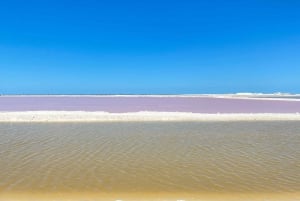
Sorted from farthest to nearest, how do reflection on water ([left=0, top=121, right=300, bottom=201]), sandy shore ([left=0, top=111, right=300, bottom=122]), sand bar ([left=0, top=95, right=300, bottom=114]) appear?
1. sand bar ([left=0, top=95, right=300, bottom=114])
2. sandy shore ([left=0, top=111, right=300, bottom=122])
3. reflection on water ([left=0, top=121, right=300, bottom=201])

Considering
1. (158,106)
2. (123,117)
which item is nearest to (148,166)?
(123,117)

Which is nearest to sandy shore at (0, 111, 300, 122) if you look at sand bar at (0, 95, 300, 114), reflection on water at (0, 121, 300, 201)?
sand bar at (0, 95, 300, 114)

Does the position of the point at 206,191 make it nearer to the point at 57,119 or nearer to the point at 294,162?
the point at 294,162

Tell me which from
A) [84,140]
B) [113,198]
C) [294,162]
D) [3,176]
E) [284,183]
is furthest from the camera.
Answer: [84,140]

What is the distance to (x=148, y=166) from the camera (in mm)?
8523

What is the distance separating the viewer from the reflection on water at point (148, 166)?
6391 millimetres

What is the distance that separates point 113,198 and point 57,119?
53.8 ft

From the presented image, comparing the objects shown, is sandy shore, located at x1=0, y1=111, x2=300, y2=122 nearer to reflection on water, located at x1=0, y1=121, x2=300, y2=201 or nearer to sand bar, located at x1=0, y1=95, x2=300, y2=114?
sand bar, located at x1=0, y1=95, x2=300, y2=114

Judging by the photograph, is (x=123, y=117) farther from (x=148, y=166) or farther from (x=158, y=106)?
(x=158, y=106)

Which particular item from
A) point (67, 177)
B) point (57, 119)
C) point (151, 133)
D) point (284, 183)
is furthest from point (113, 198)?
point (57, 119)

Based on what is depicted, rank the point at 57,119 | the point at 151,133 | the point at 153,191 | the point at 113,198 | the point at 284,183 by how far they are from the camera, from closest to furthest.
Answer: the point at 113,198, the point at 153,191, the point at 284,183, the point at 151,133, the point at 57,119

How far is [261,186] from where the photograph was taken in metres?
6.72

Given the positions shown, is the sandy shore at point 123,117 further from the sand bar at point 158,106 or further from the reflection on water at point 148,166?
the reflection on water at point 148,166

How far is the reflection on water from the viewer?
6.39m
